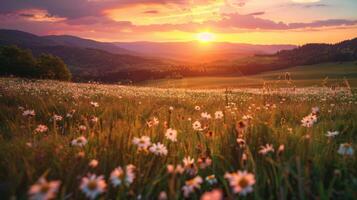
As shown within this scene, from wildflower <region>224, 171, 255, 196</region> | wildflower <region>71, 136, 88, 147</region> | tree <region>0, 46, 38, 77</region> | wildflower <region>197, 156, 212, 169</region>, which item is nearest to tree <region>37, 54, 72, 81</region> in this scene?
tree <region>0, 46, 38, 77</region>

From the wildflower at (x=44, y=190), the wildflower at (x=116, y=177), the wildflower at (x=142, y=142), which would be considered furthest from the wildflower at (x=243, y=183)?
the wildflower at (x=142, y=142)

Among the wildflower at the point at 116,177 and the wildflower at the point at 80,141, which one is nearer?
the wildflower at the point at 116,177

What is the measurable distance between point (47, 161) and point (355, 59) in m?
118

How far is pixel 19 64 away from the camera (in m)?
68.2

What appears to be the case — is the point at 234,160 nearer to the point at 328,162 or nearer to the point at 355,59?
the point at 328,162

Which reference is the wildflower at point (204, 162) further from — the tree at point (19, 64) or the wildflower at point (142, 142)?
the tree at point (19, 64)

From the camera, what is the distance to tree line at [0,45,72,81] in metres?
68.0

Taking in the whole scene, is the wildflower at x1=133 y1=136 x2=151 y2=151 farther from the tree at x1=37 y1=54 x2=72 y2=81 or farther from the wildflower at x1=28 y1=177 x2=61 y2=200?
the tree at x1=37 y1=54 x2=72 y2=81

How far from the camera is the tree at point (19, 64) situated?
68.0 m

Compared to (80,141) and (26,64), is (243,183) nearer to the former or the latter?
(80,141)

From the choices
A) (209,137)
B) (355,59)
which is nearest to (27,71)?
(209,137)

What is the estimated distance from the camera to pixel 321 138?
4.11 meters

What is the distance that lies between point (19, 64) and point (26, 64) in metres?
1.34

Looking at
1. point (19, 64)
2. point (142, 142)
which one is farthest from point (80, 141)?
point (19, 64)
